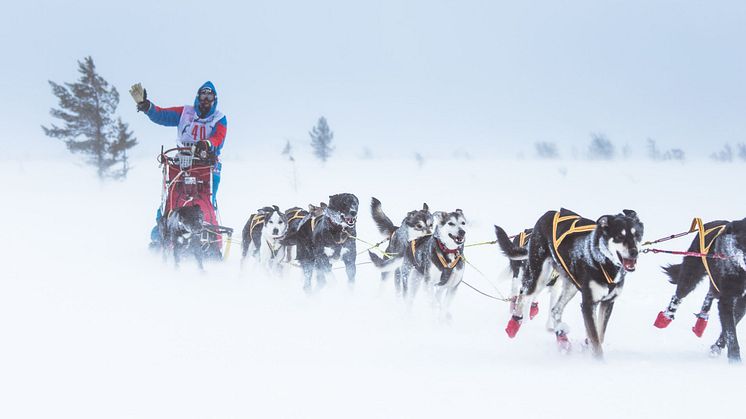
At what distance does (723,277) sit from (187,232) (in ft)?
18.4

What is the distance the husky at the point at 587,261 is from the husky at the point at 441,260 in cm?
77

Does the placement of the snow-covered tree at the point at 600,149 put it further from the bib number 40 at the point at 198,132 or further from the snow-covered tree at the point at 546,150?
the bib number 40 at the point at 198,132

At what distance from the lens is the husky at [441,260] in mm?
5352

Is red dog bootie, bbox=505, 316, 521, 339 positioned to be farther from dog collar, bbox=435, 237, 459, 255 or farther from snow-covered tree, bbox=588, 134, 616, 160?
snow-covered tree, bbox=588, 134, 616, 160

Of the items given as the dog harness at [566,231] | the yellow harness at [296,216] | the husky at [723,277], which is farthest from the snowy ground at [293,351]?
the yellow harness at [296,216]

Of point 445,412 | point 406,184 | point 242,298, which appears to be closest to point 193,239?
point 242,298

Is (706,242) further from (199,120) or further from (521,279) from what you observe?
(199,120)

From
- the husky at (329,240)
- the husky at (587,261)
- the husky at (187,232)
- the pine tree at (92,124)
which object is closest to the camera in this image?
the husky at (587,261)

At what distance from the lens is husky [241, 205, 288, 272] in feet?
23.6

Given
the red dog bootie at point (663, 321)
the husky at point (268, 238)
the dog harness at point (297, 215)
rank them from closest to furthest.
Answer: the red dog bootie at point (663, 321), the dog harness at point (297, 215), the husky at point (268, 238)

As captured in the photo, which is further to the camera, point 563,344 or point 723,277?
point 563,344

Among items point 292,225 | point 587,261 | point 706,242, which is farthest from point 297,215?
point 706,242

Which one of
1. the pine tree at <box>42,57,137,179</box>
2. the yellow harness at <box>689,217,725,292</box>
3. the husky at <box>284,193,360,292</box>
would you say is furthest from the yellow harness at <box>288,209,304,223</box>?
the pine tree at <box>42,57,137,179</box>

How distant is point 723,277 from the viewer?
160 inches
